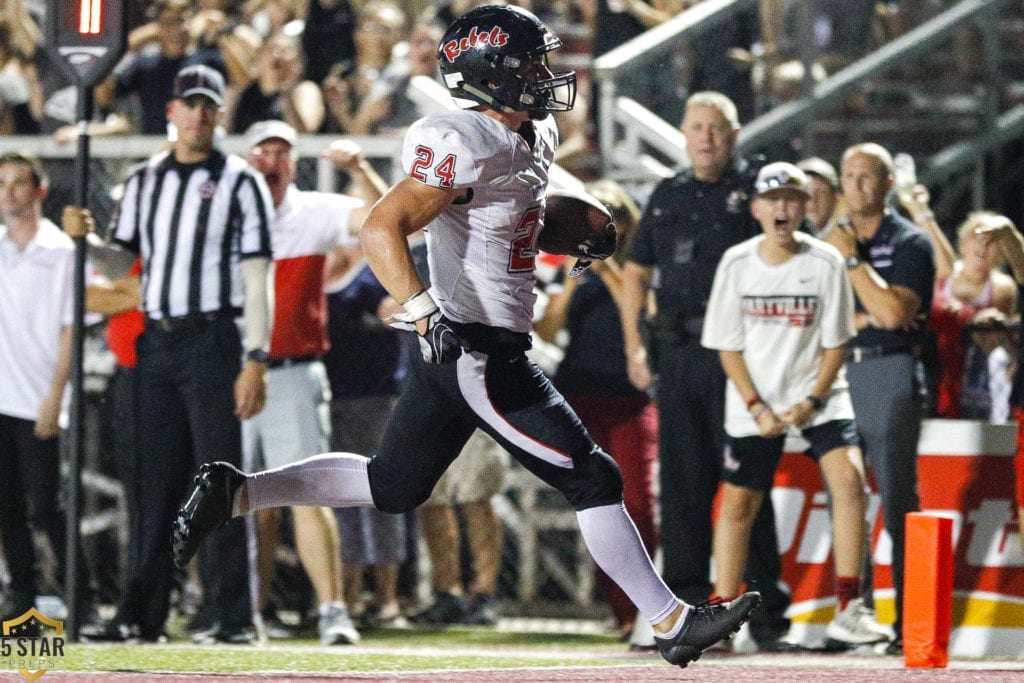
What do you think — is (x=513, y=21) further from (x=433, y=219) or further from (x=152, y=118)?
(x=152, y=118)

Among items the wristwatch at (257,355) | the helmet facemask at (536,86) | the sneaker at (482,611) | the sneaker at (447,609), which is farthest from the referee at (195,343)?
the helmet facemask at (536,86)

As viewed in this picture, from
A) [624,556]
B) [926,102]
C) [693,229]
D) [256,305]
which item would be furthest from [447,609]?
[926,102]

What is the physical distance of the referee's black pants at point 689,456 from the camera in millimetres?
7078

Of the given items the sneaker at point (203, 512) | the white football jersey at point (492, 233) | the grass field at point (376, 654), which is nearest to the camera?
the white football jersey at point (492, 233)

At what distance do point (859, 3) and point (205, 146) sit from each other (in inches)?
164

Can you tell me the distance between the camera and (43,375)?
7699 mm

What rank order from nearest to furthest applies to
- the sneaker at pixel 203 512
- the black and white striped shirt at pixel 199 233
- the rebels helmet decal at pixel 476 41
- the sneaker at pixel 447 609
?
1. the rebels helmet decal at pixel 476 41
2. the sneaker at pixel 203 512
3. the black and white striped shirt at pixel 199 233
4. the sneaker at pixel 447 609

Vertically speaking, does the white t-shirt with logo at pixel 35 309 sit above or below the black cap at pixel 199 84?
below

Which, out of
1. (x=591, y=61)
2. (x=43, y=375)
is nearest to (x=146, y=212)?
(x=43, y=375)

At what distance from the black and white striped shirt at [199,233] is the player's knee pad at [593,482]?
237cm

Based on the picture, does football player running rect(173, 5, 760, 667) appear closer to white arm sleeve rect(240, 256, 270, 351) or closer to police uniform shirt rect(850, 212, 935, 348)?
white arm sleeve rect(240, 256, 270, 351)

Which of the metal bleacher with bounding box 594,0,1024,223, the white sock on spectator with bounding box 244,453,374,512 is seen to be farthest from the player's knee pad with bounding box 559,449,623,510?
the metal bleacher with bounding box 594,0,1024,223

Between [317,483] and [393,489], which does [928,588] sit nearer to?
[393,489]

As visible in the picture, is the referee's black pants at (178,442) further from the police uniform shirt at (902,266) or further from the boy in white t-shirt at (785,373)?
the police uniform shirt at (902,266)
